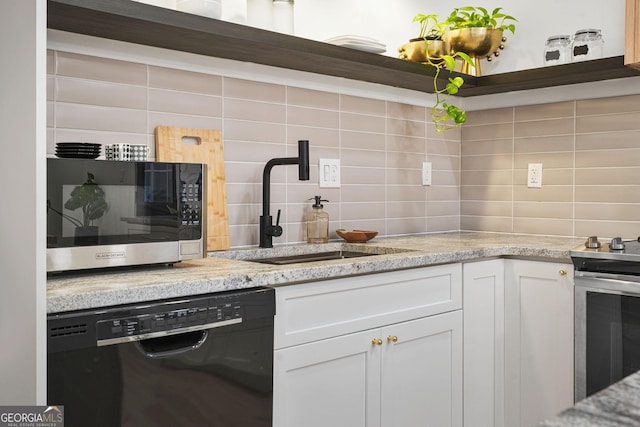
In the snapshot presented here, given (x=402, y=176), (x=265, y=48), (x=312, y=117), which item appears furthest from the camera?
(x=402, y=176)

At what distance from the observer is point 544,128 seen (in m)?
2.88

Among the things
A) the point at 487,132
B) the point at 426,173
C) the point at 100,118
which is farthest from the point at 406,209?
the point at 100,118

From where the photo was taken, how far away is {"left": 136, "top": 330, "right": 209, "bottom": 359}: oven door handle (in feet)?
4.53

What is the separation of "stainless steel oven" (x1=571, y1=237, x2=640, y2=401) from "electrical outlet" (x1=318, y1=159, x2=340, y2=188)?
981 millimetres

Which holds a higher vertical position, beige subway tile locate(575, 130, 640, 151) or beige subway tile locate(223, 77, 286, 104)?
beige subway tile locate(223, 77, 286, 104)

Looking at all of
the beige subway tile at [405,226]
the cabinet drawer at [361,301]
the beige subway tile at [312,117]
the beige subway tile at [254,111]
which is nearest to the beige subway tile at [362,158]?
the beige subway tile at [312,117]

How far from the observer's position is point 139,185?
159cm

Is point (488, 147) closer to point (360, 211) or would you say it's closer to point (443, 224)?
point (443, 224)

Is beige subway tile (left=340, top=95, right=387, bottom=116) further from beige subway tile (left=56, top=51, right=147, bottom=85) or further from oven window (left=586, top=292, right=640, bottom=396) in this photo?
oven window (left=586, top=292, right=640, bottom=396)

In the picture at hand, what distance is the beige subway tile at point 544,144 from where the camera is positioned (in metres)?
2.81

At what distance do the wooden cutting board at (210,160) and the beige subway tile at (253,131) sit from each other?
7 cm

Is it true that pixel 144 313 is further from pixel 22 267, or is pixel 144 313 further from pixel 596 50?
pixel 596 50

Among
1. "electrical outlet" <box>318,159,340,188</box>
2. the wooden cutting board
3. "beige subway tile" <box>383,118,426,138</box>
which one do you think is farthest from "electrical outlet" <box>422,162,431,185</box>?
the wooden cutting board

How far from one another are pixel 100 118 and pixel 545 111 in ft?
6.58
